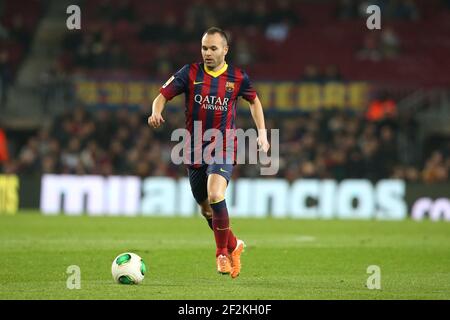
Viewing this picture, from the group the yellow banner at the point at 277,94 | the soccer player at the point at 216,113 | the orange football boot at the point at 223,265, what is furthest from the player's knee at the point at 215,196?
the yellow banner at the point at 277,94

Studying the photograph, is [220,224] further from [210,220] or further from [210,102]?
[210,102]

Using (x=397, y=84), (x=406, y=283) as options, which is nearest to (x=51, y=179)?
(x=397, y=84)

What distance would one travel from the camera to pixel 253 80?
26.9m

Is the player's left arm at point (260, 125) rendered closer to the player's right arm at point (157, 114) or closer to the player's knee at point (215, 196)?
the player's knee at point (215, 196)

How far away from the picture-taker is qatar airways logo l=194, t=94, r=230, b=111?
389 inches

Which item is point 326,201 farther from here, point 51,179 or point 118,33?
point 118,33

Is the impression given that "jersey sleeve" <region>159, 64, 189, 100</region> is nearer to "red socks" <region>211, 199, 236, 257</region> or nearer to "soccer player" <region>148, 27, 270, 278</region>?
"soccer player" <region>148, 27, 270, 278</region>

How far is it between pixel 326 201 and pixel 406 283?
40.0 ft

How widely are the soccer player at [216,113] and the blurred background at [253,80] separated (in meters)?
12.3

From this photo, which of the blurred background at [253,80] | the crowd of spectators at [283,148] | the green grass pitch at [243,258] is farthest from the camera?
the blurred background at [253,80]

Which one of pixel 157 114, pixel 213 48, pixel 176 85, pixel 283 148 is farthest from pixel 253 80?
pixel 157 114

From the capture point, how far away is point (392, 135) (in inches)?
917

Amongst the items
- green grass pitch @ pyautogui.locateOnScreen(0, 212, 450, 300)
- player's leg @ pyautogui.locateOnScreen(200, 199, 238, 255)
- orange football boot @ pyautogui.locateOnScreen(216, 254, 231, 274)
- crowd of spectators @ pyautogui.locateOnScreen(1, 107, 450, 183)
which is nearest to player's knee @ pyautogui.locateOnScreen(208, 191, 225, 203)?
player's leg @ pyautogui.locateOnScreen(200, 199, 238, 255)

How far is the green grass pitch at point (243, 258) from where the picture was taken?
8734 millimetres
